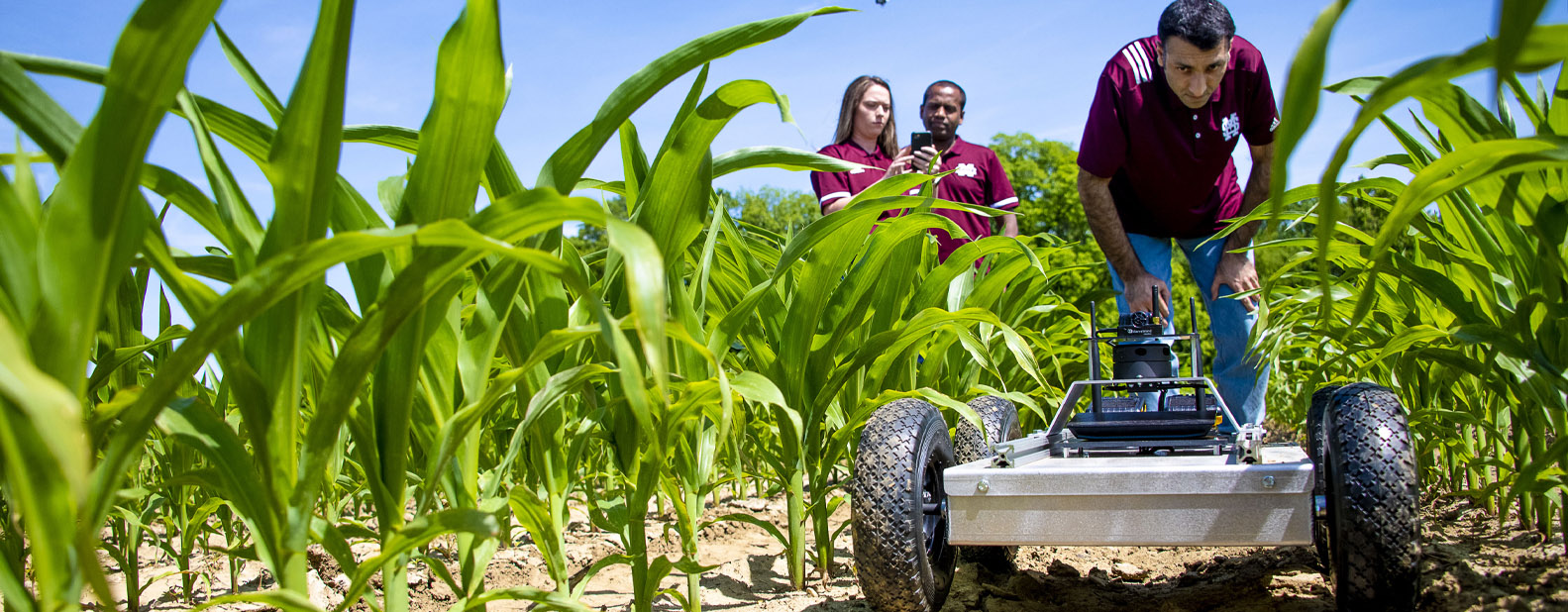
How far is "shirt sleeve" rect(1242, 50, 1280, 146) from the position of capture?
322 cm

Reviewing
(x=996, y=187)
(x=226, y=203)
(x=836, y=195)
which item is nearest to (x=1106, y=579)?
(x=836, y=195)

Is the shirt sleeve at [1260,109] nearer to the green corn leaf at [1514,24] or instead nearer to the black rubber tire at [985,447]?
the black rubber tire at [985,447]

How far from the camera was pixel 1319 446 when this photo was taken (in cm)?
168

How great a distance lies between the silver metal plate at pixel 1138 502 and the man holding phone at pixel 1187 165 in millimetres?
1600

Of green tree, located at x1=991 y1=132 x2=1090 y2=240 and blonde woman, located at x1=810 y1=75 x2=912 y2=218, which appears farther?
green tree, located at x1=991 y1=132 x2=1090 y2=240

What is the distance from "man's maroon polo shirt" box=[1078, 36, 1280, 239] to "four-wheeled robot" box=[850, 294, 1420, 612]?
1422 millimetres

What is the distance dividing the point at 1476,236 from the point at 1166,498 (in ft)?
2.37

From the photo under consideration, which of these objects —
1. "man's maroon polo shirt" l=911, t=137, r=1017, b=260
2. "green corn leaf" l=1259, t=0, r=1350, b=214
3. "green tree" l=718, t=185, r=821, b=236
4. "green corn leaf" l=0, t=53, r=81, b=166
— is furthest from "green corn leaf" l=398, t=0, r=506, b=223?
"green tree" l=718, t=185, r=821, b=236

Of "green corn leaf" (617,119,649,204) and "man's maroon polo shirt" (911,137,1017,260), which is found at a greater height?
"man's maroon polo shirt" (911,137,1017,260)

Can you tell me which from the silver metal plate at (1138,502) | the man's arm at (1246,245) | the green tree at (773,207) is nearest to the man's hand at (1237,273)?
the man's arm at (1246,245)

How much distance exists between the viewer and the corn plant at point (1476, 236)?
759mm

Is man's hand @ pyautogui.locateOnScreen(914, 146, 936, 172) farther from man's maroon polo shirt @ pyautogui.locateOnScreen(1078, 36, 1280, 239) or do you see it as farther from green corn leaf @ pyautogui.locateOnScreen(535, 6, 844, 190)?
green corn leaf @ pyautogui.locateOnScreen(535, 6, 844, 190)

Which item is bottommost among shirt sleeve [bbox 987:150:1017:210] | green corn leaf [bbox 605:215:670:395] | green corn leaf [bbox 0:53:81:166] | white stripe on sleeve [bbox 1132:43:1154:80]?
green corn leaf [bbox 605:215:670:395]

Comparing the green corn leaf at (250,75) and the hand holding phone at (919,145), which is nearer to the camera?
the green corn leaf at (250,75)
